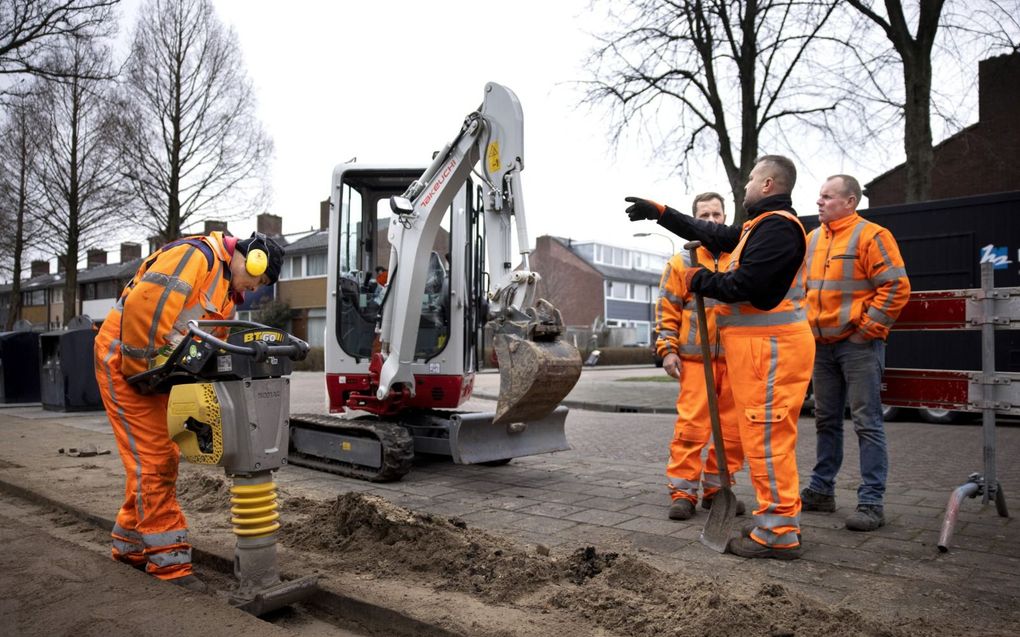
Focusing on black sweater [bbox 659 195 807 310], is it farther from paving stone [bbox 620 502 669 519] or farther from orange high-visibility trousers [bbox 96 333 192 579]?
orange high-visibility trousers [bbox 96 333 192 579]

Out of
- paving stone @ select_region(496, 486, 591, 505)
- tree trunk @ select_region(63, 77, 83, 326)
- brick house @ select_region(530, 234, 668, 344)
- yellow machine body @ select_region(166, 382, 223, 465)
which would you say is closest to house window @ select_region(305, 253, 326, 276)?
tree trunk @ select_region(63, 77, 83, 326)

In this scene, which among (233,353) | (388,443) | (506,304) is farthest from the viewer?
(388,443)

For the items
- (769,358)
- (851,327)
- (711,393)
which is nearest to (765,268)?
(769,358)

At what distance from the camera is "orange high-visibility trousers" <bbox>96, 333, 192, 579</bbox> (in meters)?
3.77

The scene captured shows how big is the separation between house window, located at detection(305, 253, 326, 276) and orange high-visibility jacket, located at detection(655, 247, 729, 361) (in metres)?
36.4

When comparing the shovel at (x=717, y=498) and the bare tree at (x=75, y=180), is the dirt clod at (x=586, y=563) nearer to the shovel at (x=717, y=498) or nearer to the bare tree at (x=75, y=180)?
the shovel at (x=717, y=498)

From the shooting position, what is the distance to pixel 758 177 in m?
4.48

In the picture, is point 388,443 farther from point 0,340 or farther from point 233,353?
point 0,340

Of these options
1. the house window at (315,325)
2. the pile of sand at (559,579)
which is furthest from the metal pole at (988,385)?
the house window at (315,325)

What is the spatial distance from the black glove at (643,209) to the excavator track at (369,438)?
9.99 feet

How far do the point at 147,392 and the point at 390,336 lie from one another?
340cm

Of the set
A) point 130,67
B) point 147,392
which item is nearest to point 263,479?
point 147,392

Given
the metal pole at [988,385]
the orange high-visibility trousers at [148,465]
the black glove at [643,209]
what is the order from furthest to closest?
1. the metal pole at [988,385]
2. the black glove at [643,209]
3. the orange high-visibility trousers at [148,465]

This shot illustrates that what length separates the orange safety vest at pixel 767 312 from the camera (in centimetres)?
419
